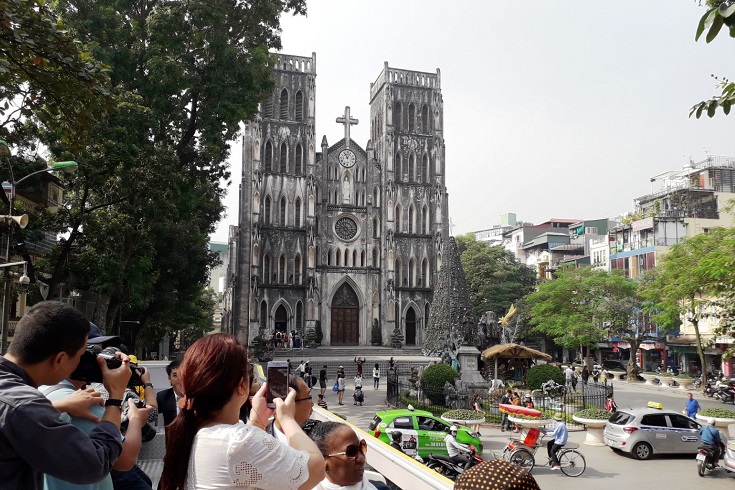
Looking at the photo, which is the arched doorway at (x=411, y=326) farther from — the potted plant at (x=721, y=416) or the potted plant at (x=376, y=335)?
the potted plant at (x=721, y=416)

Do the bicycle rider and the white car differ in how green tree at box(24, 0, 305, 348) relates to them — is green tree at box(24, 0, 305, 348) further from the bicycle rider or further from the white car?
the white car

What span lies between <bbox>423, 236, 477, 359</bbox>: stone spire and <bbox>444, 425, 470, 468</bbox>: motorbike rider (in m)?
12.2

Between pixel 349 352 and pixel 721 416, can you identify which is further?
pixel 349 352

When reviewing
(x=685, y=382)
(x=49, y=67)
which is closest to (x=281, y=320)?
(x=685, y=382)

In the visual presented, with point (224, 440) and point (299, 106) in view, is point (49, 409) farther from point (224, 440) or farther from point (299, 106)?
point (299, 106)

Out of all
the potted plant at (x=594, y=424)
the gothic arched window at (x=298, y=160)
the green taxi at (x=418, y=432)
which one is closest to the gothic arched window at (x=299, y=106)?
the gothic arched window at (x=298, y=160)

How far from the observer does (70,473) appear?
240cm

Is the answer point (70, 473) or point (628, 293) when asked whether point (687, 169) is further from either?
point (70, 473)

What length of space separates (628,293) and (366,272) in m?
18.3

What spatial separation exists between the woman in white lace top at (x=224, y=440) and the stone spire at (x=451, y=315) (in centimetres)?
2283

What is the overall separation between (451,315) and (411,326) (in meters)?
21.3

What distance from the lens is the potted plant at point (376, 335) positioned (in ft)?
150

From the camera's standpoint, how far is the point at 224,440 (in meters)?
2.34

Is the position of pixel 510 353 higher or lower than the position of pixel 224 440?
lower
